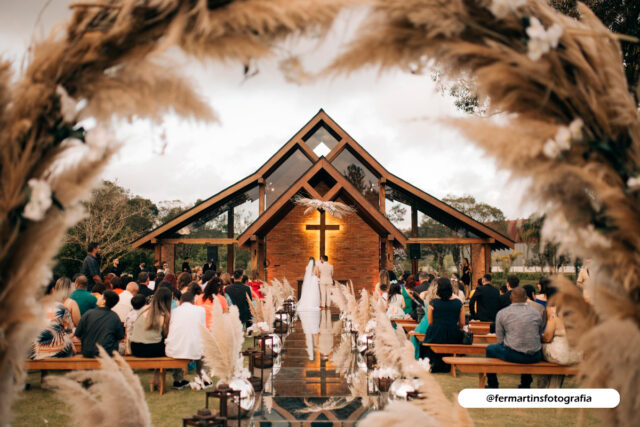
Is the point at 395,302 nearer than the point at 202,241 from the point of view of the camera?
Yes

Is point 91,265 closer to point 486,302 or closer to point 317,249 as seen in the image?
point 486,302

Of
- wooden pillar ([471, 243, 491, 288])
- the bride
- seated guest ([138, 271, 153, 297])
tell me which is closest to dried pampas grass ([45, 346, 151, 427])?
seated guest ([138, 271, 153, 297])

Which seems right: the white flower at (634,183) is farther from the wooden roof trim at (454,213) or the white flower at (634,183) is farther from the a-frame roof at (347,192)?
the wooden roof trim at (454,213)

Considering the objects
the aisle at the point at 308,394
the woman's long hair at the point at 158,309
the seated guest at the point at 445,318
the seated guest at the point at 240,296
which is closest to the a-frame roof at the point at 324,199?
the seated guest at the point at 240,296

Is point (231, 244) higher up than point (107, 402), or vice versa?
point (231, 244)

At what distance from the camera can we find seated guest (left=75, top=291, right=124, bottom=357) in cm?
719

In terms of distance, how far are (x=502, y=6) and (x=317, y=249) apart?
20.5 meters

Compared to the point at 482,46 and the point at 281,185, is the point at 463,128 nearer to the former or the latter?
the point at 482,46

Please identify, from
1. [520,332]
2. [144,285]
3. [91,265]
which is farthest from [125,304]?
[520,332]

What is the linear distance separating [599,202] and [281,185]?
21.3m

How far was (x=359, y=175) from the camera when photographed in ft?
76.5

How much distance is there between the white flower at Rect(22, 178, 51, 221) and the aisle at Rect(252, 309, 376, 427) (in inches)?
171

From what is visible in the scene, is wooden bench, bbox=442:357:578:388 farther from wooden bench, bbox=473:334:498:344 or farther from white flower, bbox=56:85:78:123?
white flower, bbox=56:85:78:123

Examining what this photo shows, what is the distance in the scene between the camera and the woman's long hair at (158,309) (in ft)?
25.3
